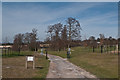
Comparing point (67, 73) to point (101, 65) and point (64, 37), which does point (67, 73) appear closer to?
point (101, 65)

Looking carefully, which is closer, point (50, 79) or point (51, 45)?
point (50, 79)

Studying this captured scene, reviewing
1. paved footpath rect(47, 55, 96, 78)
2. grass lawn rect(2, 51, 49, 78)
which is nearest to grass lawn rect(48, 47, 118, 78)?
paved footpath rect(47, 55, 96, 78)

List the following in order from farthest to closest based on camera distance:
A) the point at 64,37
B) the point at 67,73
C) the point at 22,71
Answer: the point at 64,37
the point at 22,71
the point at 67,73

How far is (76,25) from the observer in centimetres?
3566

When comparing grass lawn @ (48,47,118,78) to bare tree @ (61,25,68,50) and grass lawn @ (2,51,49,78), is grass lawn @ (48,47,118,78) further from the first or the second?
bare tree @ (61,25,68,50)

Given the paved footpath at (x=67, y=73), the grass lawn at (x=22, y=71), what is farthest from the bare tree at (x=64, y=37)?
the paved footpath at (x=67, y=73)

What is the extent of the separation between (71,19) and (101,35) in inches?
743

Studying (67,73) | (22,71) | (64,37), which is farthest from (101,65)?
(64,37)

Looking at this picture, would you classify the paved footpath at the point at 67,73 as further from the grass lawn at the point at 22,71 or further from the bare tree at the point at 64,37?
the bare tree at the point at 64,37

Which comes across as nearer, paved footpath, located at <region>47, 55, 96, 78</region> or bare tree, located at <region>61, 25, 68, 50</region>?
paved footpath, located at <region>47, 55, 96, 78</region>

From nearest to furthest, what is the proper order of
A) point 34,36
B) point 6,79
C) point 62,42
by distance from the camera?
1. point 6,79
2. point 34,36
3. point 62,42

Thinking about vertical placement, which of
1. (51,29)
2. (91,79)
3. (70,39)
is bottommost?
(91,79)

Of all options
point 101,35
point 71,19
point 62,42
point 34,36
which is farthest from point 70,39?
point 101,35

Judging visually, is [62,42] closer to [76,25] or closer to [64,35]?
[64,35]
